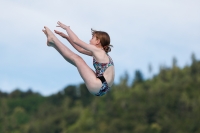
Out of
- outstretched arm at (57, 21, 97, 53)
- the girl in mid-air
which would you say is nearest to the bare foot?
the girl in mid-air

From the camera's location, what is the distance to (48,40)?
706 inches

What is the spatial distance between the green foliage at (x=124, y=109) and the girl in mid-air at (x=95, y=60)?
435 feet

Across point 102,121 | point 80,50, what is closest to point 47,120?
point 102,121

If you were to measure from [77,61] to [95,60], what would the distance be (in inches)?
15.8

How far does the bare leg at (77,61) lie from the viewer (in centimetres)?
1794

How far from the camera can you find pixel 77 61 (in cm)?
1803

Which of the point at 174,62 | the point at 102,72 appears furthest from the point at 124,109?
the point at 102,72

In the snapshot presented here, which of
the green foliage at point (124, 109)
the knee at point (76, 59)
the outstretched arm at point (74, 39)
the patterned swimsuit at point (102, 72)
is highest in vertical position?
A: the green foliage at point (124, 109)

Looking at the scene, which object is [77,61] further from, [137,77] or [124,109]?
[137,77]

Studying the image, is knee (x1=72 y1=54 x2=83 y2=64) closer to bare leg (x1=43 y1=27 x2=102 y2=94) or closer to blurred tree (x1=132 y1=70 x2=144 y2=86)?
bare leg (x1=43 y1=27 x2=102 y2=94)

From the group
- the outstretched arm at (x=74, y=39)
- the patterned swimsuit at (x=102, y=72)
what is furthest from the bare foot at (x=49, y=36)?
the patterned swimsuit at (x=102, y=72)

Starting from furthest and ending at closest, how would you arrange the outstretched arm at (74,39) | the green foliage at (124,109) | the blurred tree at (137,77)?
the blurred tree at (137,77)
the green foliage at (124,109)
the outstretched arm at (74,39)

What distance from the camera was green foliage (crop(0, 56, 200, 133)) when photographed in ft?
520

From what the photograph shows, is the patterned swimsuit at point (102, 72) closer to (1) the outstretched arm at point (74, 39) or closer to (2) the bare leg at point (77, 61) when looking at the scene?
(2) the bare leg at point (77, 61)
